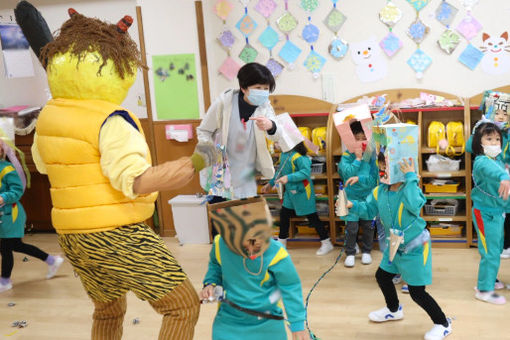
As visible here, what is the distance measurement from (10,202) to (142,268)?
96.5 inches

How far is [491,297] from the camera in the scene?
3443mm

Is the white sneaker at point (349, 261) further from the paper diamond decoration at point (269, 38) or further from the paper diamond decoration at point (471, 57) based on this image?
the paper diamond decoration at point (269, 38)

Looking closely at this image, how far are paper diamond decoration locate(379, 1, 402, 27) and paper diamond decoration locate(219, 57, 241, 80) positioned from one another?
1449 mm

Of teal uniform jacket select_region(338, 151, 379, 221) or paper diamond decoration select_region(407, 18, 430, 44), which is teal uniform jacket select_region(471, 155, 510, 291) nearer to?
teal uniform jacket select_region(338, 151, 379, 221)

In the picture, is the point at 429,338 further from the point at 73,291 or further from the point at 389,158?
the point at 73,291

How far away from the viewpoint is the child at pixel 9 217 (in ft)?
13.4

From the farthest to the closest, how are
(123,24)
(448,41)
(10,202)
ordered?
(448,41) < (10,202) < (123,24)

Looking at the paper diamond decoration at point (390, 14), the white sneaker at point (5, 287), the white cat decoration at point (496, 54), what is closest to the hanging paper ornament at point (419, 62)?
the paper diamond decoration at point (390, 14)

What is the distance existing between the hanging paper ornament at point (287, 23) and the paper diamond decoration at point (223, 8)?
19.8 inches

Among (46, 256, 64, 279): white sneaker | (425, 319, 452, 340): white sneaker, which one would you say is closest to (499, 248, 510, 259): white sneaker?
(425, 319, 452, 340): white sneaker

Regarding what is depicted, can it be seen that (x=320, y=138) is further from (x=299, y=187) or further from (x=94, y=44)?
(x=94, y=44)

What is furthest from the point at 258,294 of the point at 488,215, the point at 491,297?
the point at 491,297

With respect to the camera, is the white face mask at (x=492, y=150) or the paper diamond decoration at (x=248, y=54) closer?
the white face mask at (x=492, y=150)

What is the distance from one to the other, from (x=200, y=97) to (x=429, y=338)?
321cm
